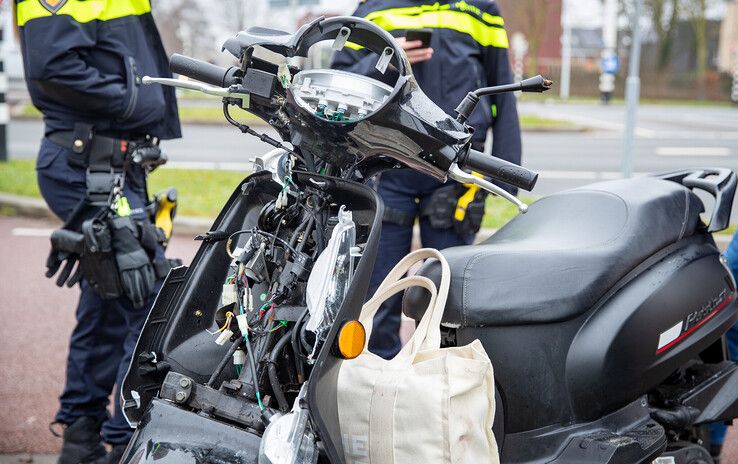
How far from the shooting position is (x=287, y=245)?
1844 mm

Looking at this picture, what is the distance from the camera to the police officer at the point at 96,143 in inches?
121

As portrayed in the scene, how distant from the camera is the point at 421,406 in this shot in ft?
6.16

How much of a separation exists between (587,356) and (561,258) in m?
0.25

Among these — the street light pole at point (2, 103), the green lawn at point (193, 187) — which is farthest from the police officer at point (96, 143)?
the street light pole at point (2, 103)

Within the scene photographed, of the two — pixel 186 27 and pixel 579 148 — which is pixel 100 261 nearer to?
pixel 579 148

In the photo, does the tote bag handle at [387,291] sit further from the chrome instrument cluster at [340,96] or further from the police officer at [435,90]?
the police officer at [435,90]

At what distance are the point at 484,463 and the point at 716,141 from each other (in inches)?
571

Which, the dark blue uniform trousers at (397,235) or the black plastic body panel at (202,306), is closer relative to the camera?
the black plastic body panel at (202,306)

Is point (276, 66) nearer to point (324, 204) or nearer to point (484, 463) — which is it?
point (324, 204)

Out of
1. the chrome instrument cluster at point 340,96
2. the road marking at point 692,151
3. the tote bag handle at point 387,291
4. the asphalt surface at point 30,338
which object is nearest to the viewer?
the chrome instrument cluster at point 340,96

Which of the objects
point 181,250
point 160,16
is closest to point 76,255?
point 181,250

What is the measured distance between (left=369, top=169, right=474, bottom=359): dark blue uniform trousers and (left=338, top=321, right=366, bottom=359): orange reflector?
1.45 meters

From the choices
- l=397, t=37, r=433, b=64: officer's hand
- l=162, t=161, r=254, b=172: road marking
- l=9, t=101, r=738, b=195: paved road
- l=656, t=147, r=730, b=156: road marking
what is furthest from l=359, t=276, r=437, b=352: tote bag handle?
l=656, t=147, r=730, b=156: road marking

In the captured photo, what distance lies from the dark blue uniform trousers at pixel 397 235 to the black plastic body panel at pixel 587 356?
1.07 m
